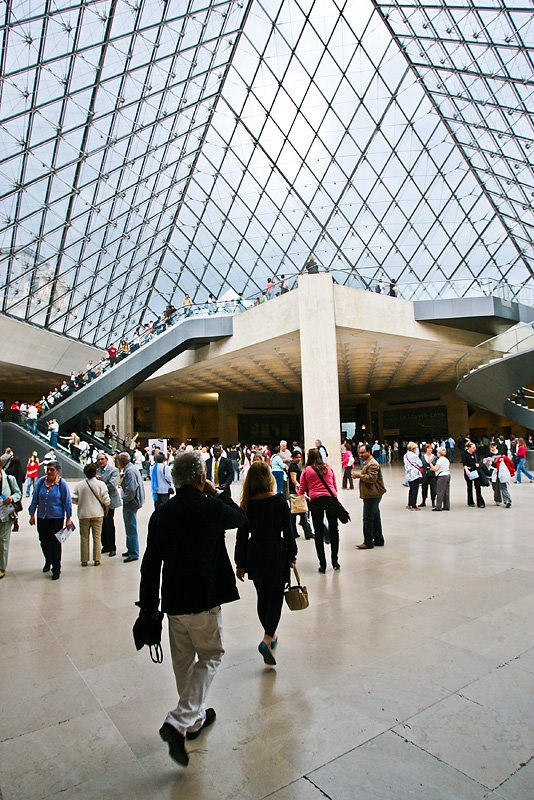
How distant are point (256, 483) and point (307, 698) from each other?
1439mm

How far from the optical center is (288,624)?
4086 millimetres

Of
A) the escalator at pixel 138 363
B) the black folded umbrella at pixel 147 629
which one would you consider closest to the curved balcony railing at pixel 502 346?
the escalator at pixel 138 363

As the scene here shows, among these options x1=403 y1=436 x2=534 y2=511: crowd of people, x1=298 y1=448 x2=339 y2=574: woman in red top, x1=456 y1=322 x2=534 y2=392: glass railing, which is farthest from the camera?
x1=456 y1=322 x2=534 y2=392: glass railing

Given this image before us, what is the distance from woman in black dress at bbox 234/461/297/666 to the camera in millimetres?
3406

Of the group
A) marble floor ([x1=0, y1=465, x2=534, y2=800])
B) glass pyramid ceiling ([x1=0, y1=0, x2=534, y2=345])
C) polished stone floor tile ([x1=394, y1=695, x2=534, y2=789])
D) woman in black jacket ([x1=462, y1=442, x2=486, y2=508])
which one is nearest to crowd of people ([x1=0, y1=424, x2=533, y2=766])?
marble floor ([x1=0, y1=465, x2=534, y2=800])

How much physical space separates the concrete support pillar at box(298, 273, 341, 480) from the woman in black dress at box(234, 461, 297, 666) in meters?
16.5

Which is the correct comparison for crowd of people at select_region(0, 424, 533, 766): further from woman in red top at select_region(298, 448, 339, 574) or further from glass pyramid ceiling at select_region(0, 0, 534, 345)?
glass pyramid ceiling at select_region(0, 0, 534, 345)

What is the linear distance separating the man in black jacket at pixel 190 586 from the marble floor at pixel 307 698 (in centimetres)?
28

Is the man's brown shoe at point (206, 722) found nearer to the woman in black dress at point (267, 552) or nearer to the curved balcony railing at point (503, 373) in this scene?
the woman in black dress at point (267, 552)

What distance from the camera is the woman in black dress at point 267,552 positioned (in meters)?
3.41

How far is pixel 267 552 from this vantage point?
3436 millimetres

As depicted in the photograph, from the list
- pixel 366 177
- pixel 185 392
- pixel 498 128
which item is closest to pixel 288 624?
→ pixel 498 128

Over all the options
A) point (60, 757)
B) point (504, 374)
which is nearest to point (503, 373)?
point (504, 374)

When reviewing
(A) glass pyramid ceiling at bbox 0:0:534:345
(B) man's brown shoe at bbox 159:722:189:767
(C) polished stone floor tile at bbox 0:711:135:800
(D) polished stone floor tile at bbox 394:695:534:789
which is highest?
(A) glass pyramid ceiling at bbox 0:0:534:345
